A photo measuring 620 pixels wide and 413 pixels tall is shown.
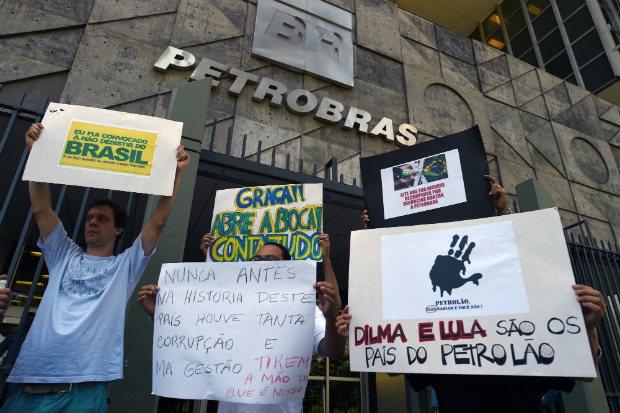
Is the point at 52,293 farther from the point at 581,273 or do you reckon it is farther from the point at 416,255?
the point at 581,273

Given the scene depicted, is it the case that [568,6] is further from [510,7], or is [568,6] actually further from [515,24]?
[510,7]

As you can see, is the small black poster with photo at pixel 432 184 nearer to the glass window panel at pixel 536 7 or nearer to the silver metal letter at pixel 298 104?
the silver metal letter at pixel 298 104

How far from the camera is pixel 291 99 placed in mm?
7039

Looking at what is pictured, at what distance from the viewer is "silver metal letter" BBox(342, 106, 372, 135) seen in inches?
291

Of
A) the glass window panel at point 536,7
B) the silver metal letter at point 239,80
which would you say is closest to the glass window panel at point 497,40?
the glass window panel at point 536,7

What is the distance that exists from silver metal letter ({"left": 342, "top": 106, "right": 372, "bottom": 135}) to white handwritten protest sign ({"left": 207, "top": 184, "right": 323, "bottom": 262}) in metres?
4.44

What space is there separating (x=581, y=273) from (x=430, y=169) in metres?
3.86

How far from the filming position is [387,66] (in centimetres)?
850

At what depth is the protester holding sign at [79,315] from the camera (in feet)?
6.46

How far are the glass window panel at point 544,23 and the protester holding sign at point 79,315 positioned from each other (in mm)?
17070

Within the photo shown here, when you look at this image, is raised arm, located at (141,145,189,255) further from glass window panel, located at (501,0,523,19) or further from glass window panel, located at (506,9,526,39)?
glass window panel, located at (501,0,523,19)

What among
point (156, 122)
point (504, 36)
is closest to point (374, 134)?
point (156, 122)

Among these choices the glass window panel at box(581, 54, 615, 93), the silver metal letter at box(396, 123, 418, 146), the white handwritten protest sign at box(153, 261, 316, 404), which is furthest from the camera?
the glass window panel at box(581, 54, 615, 93)

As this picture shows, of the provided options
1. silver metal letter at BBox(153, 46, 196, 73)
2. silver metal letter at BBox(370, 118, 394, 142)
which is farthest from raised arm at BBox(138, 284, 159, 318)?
silver metal letter at BBox(370, 118, 394, 142)
